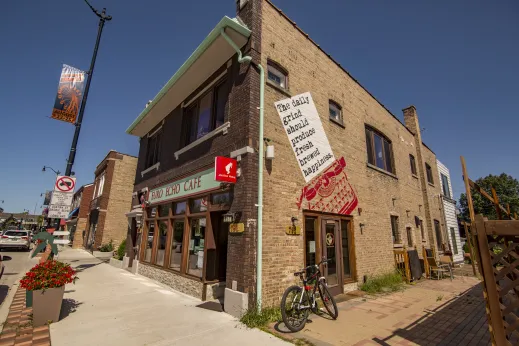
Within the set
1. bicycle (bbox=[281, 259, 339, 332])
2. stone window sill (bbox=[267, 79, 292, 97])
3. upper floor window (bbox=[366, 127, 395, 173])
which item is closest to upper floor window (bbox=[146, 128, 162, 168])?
stone window sill (bbox=[267, 79, 292, 97])

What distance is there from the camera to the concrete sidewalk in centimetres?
451

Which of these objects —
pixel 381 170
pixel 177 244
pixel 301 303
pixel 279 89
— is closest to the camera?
pixel 301 303

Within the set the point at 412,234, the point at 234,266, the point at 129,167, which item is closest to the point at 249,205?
the point at 234,266

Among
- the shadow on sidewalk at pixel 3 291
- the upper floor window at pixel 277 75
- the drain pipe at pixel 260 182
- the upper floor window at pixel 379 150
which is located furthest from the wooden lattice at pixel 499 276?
the shadow on sidewalk at pixel 3 291

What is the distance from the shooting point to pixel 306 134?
801cm

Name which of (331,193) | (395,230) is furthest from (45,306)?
(395,230)

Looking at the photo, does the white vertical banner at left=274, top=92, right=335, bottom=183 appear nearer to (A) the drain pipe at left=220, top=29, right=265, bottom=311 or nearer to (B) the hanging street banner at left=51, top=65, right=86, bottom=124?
(A) the drain pipe at left=220, top=29, right=265, bottom=311

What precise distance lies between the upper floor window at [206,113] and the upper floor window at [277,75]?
55.9 inches

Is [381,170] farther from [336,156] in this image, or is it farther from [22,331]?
[22,331]

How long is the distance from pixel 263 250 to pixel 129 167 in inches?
811

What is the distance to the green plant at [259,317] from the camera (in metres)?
5.25

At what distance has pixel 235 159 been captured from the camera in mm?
6773

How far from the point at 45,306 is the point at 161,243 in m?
5.09

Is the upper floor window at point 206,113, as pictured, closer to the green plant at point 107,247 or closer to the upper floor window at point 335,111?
the upper floor window at point 335,111
